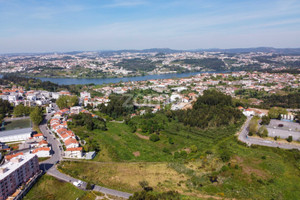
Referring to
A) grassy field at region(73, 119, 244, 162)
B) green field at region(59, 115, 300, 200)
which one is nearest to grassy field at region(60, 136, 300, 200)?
green field at region(59, 115, 300, 200)

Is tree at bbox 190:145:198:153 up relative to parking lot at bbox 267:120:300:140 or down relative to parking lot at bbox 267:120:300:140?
down

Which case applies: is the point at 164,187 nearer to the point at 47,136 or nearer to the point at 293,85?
the point at 47,136

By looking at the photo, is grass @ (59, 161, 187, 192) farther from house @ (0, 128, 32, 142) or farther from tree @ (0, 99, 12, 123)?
tree @ (0, 99, 12, 123)

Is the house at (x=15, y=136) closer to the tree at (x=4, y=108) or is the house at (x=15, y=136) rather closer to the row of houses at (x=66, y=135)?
the row of houses at (x=66, y=135)

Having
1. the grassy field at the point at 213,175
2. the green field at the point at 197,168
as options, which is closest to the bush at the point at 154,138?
the green field at the point at 197,168

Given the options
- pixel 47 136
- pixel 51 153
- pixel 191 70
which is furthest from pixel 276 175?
pixel 191 70

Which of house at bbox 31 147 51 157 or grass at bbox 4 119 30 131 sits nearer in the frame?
house at bbox 31 147 51 157

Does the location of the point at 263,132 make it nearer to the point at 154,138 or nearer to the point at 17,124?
the point at 154,138
